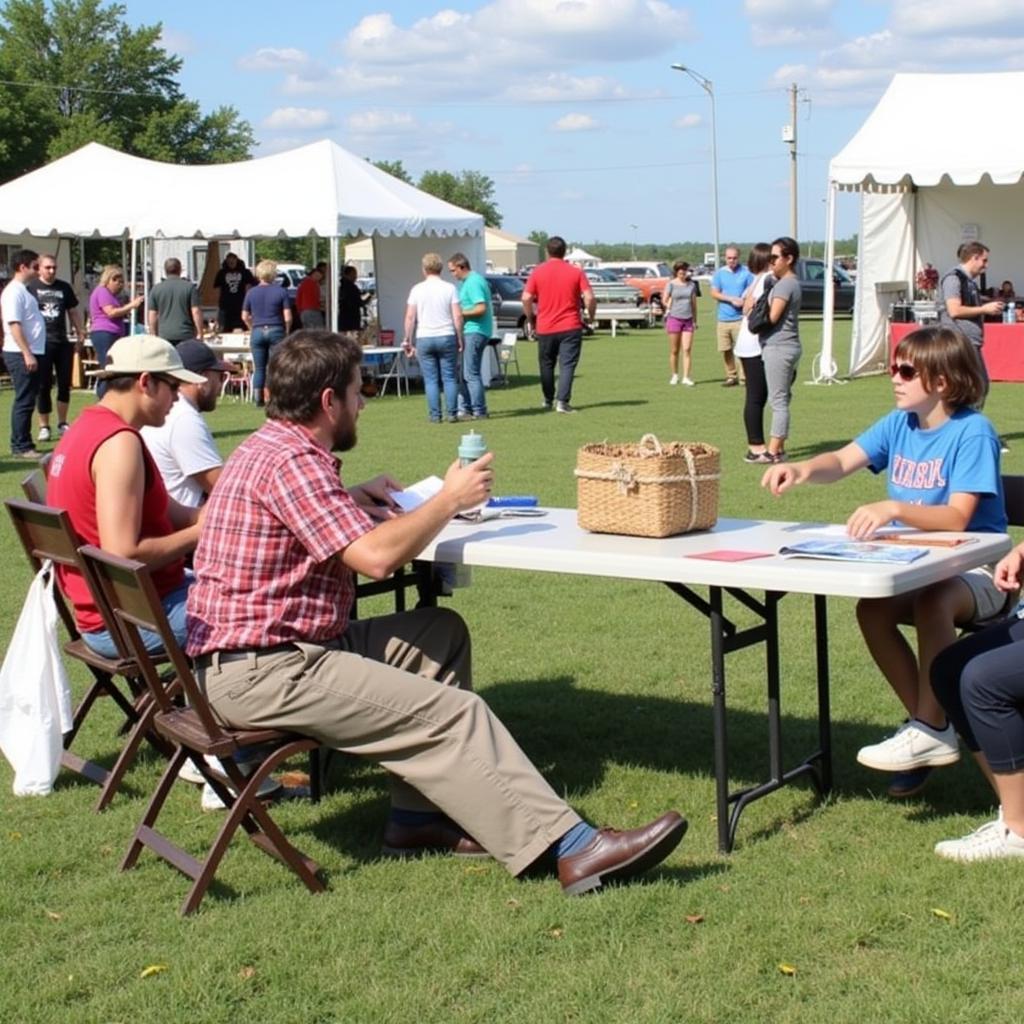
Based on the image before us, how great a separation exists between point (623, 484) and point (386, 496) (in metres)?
0.76

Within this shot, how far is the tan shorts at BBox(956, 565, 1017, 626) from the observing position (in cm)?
443

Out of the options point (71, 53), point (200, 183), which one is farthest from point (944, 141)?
point (71, 53)

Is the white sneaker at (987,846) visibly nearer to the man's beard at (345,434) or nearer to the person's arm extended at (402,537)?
the person's arm extended at (402,537)

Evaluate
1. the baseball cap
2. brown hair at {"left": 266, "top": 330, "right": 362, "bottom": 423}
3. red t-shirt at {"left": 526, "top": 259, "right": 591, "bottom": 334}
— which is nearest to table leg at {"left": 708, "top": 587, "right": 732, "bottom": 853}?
brown hair at {"left": 266, "top": 330, "right": 362, "bottom": 423}

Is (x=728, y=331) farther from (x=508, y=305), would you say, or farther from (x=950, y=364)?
(x=950, y=364)

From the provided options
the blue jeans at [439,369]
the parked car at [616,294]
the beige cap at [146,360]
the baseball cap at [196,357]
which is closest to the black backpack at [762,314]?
the blue jeans at [439,369]

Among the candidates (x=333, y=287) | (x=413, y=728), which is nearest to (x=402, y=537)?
(x=413, y=728)

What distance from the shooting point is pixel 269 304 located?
18312mm

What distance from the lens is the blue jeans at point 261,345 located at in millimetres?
18469

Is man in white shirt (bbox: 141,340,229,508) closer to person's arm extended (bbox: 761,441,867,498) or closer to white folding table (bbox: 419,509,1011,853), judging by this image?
white folding table (bbox: 419,509,1011,853)

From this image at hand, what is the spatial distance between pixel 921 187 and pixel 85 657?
1896 cm

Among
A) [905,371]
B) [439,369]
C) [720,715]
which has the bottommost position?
[720,715]

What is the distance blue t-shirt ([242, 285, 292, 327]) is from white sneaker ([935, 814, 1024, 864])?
1503 cm

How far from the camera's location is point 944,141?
19.0 m
